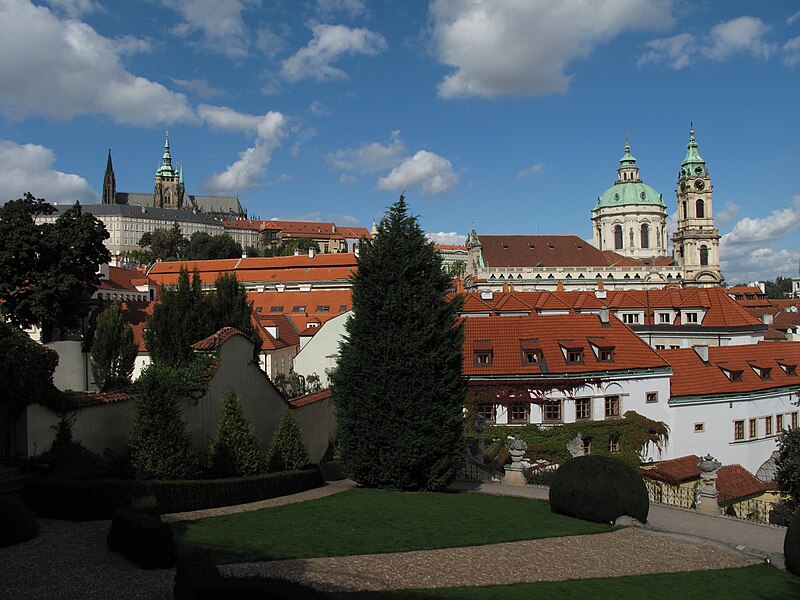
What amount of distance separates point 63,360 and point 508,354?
2006 centimetres

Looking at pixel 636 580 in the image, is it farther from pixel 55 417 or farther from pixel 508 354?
pixel 508 354

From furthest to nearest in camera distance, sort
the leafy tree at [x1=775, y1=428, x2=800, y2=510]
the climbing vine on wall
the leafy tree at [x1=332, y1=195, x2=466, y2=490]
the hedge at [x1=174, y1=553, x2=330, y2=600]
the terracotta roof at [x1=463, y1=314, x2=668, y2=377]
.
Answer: the terracotta roof at [x1=463, y1=314, x2=668, y2=377], the climbing vine on wall, the leafy tree at [x1=775, y1=428, x2=800, y2=510], the leafy tree at [x1=332, y1=195, x2=466, y2=490], the hedge at [x1=174, y1=553, x2=330, y2=600]

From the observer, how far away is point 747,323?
166 feet

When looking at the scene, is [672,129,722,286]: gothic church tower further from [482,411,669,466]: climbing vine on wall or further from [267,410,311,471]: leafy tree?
[267,410,311,471]: leafy tree

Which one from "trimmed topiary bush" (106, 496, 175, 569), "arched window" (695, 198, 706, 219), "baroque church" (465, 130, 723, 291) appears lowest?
"trimmed topiary bush" (106, 496, 175, 569)

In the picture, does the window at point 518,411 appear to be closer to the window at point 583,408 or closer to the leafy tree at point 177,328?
the window at point 583,408

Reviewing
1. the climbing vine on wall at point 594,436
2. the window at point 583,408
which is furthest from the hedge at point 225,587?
the window at point 583,408

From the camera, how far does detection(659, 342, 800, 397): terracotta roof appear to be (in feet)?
114

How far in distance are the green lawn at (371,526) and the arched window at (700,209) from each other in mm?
119628

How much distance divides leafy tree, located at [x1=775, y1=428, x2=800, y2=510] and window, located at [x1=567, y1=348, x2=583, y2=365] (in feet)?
32.6

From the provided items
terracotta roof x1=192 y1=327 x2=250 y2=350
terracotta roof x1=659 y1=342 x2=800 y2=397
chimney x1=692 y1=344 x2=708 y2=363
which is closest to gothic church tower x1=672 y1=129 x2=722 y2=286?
terracotta roof x1=659 y1=342 x2=800 y2=397

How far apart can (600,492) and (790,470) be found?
1113 cm

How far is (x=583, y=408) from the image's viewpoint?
3303cm

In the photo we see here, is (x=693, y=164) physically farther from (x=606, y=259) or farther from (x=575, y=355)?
(x=575, y=355)
